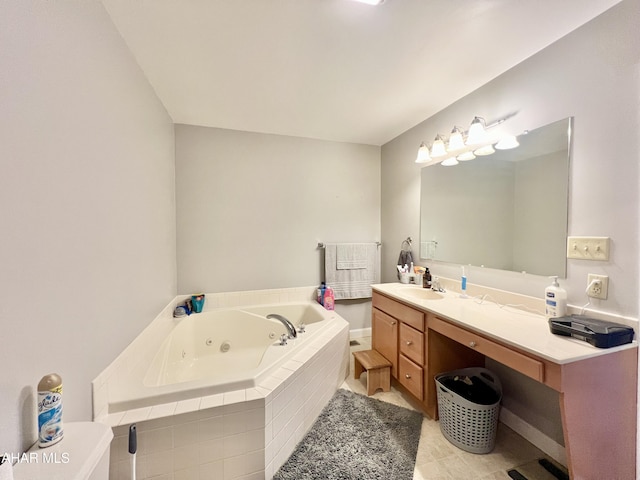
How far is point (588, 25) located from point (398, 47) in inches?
35.9

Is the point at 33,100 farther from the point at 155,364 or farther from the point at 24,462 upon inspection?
the point at 155,364

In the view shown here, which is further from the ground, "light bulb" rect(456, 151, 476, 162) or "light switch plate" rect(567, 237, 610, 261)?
"light bulb" rect(456, 151, 476, 162)

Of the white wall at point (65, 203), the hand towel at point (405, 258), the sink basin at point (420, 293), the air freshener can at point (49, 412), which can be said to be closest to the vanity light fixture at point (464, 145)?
the hand towel at point (405, 258)

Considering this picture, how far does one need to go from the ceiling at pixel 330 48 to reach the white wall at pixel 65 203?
27cm

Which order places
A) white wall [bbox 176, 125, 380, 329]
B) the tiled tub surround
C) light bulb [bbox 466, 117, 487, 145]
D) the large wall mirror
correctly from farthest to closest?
white wall [bbox 176, 125, 380, 329] → light bulb [bbox 466, 117, 487, 145] → the large wall mirror → the tiled tub surround

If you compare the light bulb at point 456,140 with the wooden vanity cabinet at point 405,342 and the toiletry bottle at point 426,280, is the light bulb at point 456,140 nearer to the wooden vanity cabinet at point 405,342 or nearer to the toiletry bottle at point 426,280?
the toiletry bottle at point 426,280

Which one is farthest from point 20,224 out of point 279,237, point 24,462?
point 279,237

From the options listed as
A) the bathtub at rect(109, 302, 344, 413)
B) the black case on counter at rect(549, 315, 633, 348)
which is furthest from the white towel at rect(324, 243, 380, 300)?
the black case on counter at rect(549, 315, 633, 348)

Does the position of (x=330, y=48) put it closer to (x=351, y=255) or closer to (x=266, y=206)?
(x=266, y=206)

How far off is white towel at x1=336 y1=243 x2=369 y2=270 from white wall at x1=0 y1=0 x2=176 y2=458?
1.91 meters

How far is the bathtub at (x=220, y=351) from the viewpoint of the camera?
1.27 meters

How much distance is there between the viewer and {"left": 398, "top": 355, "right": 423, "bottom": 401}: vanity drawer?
1.70 metres

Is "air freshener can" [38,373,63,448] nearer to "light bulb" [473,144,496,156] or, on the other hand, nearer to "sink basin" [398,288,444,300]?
"sink basin" [398,288,444,300]

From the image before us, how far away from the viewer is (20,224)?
0.73 m
